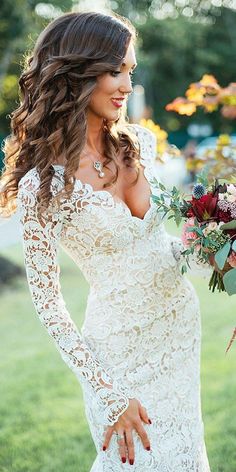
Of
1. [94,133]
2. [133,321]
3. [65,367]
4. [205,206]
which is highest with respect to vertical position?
[94,133]

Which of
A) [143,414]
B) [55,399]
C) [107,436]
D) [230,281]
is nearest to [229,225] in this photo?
[230,281]

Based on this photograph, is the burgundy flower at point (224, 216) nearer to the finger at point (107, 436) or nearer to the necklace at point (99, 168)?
the necklace at point (99, 168)

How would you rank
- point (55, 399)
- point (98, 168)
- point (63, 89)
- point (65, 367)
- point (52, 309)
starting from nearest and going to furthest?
1. point (52, 309)
2. point (63, 89)
3. point (98, 168)
4. point (55, 399)
5. point (65, 367)

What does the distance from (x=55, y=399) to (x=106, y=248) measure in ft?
11.8

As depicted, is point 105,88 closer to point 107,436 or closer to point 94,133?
point 94,133

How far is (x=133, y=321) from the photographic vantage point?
9.60ft

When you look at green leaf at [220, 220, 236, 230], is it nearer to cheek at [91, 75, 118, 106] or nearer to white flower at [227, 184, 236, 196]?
white flower at [227, 184, 236, 196]

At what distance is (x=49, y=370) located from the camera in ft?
23.3

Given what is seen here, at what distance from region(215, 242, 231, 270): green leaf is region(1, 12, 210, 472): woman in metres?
0.38

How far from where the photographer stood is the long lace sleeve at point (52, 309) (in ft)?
8.84

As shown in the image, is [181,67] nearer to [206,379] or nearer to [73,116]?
[206,379]

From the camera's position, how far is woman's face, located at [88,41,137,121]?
2779 millimetres

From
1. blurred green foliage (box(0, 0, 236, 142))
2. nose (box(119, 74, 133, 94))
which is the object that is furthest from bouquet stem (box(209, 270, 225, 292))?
blurred green foliage (box(0, 0, 236, 142))

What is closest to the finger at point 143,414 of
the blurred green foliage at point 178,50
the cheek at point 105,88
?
the cheek at point 105,88
